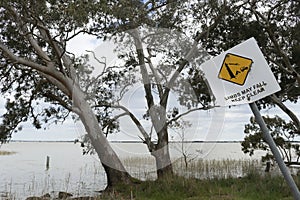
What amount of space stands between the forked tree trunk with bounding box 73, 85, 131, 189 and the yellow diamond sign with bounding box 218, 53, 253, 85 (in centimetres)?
626

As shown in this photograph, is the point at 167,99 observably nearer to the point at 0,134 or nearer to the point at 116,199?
the point at 116,199

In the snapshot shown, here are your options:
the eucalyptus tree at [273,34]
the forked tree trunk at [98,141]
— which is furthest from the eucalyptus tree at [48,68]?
the eucalyptus tree at [273,34]

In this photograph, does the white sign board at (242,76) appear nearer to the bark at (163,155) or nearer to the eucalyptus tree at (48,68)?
the eucalyptus tree at (48,68)

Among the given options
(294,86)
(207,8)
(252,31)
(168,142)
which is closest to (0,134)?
(168,142)

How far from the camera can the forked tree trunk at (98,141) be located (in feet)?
30.0

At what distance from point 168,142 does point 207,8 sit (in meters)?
3.47

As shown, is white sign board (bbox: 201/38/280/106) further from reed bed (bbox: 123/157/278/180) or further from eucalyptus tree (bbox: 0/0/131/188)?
reed bed (bbox: 123/157/278/180)

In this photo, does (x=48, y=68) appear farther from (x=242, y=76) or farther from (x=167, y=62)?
(x=242, y=76)

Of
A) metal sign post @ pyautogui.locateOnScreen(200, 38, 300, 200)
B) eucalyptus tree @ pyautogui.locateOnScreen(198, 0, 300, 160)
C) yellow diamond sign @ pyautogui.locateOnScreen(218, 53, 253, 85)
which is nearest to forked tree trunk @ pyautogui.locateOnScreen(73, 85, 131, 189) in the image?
eucalyptus tree @ pyautogui.locateOnScreen(198, 0, 300, 160)

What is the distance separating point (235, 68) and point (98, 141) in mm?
6351

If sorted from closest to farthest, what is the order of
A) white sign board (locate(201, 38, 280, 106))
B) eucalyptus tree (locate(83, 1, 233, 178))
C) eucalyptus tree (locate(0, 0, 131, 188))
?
1. white sign board (locate(201, 38, 280, 106))
2. eucalyptus tree (locate(0, 0, 131, 188))
3. eucalyptus tree (locate(83, 1, 233, 178))

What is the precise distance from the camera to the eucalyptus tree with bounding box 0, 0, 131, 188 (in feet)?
22.5

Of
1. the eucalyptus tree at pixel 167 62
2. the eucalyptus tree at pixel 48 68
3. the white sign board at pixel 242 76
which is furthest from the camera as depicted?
the eucalyptus tree at pixel 167 62

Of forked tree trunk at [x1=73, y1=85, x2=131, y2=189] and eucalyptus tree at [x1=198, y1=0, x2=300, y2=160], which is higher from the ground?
eucalyptus tree at [x1=198, y1=0, x2=300, y2=160]
